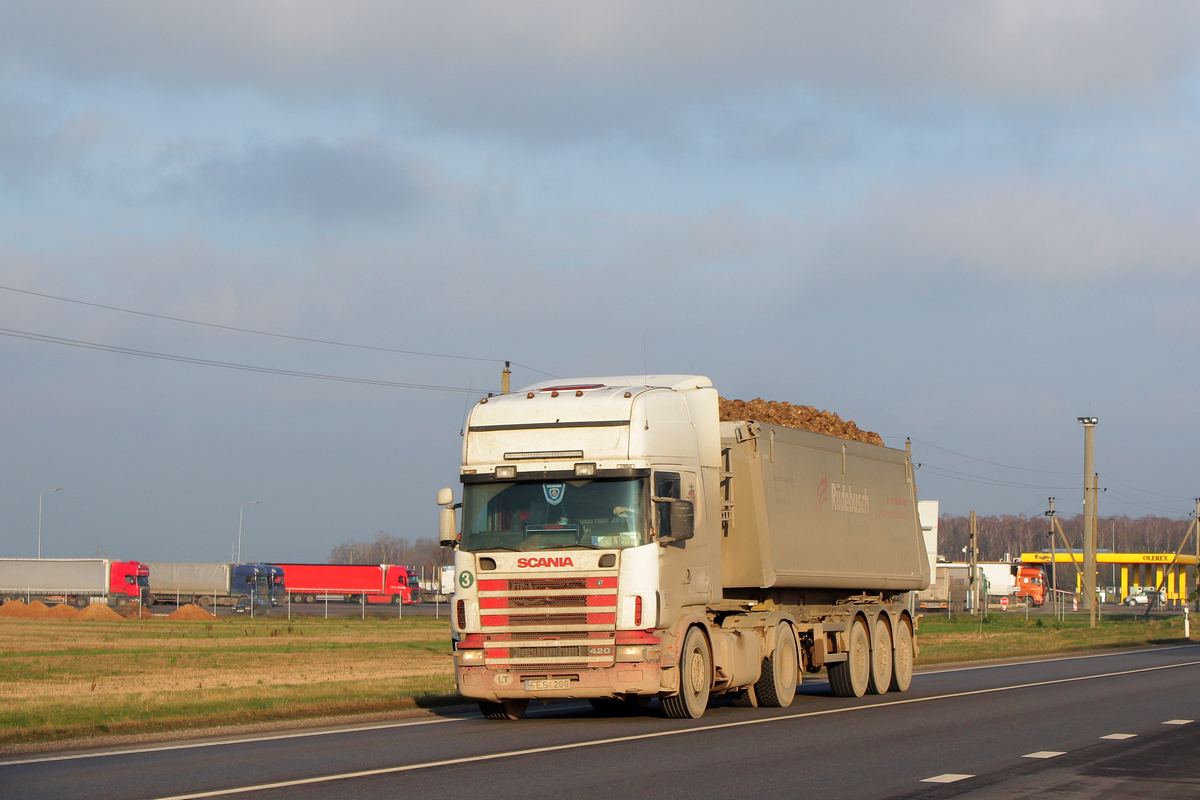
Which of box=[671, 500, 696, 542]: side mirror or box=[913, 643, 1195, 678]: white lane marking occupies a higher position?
box=[671, 500, 696, 542]: side mirror

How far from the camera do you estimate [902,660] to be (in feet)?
74.8

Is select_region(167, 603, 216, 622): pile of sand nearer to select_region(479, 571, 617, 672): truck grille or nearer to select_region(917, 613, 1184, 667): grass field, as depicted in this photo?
select_region(917, 613, 1184, 667): grass field

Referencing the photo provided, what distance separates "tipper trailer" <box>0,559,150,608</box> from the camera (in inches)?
3504

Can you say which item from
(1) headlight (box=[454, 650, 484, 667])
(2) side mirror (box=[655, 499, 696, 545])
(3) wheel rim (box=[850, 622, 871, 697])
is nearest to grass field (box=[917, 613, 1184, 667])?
(3) wheel rim (box=[850, 622, 871, 697])

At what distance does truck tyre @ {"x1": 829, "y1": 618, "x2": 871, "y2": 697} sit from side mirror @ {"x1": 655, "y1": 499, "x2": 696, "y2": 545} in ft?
19.8

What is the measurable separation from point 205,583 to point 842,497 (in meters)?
81.2

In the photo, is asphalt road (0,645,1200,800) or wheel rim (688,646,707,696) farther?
wheel rim (688,646,707,696)

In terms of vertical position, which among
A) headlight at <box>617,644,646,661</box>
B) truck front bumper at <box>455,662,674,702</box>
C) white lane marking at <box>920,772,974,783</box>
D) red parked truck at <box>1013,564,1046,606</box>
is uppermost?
headlight at <box>617,644,646,661</box>

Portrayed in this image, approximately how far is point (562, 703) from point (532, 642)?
5066 millimetres

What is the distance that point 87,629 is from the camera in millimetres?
52656

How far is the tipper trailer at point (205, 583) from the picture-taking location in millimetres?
94188

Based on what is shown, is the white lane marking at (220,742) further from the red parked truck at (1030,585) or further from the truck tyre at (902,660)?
the red parked truck at (1030,585)

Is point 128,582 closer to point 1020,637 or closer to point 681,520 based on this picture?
point 1020,637

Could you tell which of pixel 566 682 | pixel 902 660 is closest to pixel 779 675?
pixel 566 682
